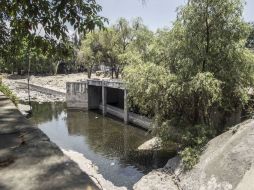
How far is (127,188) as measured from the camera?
59.9ft

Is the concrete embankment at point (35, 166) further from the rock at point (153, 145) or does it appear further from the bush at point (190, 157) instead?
the rock at point (153, 145)

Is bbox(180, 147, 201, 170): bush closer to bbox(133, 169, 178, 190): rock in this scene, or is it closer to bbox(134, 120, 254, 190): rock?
bbox(134, 120, 254, 190): rock

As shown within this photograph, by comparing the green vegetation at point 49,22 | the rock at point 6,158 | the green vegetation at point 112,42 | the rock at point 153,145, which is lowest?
the rock at point 153,145

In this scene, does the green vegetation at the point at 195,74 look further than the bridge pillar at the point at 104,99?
No

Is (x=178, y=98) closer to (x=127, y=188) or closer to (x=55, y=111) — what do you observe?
(x=127, y=188)

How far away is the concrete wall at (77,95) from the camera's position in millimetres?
45969

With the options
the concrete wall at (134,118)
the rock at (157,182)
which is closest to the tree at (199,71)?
the rock at (157,182)


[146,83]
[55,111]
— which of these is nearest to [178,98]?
[146,83]

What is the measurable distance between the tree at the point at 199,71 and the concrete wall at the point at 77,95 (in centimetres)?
2492

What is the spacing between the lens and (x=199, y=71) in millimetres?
19938

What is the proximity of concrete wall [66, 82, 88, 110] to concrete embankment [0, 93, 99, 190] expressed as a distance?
43.2m

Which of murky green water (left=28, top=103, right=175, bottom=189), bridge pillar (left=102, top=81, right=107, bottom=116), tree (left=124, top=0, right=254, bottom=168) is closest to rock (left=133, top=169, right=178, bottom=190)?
murky green water (left=28, top=103, right=175, bottom=189)

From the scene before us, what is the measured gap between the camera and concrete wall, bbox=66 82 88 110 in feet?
151

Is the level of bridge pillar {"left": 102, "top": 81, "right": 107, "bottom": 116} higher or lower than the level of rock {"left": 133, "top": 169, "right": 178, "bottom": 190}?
higher
